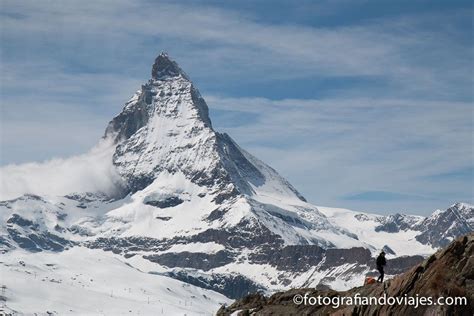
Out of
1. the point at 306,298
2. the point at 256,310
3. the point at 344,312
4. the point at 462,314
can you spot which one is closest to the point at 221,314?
the point at 256,310

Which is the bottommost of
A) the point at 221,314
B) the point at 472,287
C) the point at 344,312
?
the point at 221,314

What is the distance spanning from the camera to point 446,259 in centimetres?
6284

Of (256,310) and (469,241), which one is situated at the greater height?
(469,241)

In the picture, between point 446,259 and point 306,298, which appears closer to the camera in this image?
point 446,259

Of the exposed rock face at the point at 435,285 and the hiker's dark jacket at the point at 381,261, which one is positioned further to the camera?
the hiker's dark jacket at the point at 381,261

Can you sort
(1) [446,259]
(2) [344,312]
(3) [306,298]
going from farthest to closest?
(3) [306,298] < (2) [344,312] < (1) [446,259]

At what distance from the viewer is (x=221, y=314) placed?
86.9 meters

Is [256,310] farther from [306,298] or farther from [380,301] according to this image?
[380,301]

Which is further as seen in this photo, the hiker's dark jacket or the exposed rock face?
the hiker's dark jacket

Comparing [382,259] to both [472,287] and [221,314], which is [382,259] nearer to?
[472,287]

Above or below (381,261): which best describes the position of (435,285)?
above

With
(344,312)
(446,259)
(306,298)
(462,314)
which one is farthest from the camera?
(306,298)

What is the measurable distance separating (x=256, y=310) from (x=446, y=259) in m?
25.8

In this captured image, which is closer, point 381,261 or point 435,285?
point 435,285
